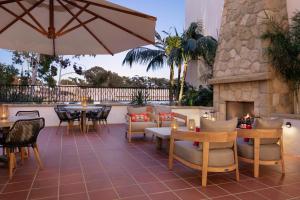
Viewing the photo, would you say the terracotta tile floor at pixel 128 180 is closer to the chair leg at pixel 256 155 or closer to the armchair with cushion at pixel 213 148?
the chair leg at pixel 256 155

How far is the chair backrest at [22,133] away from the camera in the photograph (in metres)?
3.77

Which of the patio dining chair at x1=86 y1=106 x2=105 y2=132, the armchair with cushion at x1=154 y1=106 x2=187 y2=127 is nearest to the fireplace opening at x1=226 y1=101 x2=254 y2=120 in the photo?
the armchair with cushion at x1=154 y1=106 x2=187 y2=127

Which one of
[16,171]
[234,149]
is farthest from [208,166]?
[16,171]

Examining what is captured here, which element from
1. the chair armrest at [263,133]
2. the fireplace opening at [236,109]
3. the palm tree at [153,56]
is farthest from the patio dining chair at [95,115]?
the chair armrest at [263,133]

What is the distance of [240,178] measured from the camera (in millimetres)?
3754

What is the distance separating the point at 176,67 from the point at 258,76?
4.35 metres

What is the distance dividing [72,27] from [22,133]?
1.76m

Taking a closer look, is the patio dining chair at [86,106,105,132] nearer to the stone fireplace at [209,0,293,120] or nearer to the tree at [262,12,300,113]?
the stone fireplace at [209,0,293,120]

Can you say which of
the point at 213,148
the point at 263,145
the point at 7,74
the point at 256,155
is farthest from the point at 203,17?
the point at 7,74

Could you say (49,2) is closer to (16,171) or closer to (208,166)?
(16,171)

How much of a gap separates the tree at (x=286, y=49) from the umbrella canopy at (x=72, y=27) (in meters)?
3.34

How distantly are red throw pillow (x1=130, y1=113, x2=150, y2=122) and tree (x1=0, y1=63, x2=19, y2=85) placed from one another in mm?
5787

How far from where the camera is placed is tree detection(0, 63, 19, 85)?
10.00m

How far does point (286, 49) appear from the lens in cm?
562
